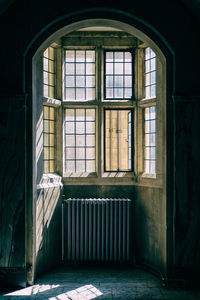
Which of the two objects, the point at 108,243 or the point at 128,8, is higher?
the point at 128,8

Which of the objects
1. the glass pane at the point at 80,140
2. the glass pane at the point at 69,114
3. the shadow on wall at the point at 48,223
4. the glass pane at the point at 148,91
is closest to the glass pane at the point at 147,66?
the glass pane at the point at 148,91

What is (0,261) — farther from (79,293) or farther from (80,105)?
(80,105)

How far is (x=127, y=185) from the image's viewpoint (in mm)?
5719

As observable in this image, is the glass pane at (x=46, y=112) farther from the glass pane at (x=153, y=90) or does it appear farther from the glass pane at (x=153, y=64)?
the glass pane at (x=153, y=64)

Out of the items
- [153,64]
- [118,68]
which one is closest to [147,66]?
[153,64]

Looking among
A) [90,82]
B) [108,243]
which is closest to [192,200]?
[108,243]

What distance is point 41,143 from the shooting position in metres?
5.18

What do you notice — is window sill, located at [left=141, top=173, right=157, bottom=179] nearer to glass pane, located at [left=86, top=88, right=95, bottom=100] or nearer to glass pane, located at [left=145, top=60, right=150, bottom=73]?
glass pane, located at [left=86, top=88, right=95, bottom=100]

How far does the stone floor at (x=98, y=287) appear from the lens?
4.29 m

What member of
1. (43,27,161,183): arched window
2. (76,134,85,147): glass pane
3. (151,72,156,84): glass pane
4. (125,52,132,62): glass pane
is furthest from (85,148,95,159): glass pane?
(125,52,132,62): glass pane

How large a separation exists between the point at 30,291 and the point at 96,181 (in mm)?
2058

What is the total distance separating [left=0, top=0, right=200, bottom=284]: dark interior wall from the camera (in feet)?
14.7

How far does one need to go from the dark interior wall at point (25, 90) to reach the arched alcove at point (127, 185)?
0.27 feet

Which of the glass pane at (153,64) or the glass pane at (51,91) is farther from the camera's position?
the glass pane at (51,91)
